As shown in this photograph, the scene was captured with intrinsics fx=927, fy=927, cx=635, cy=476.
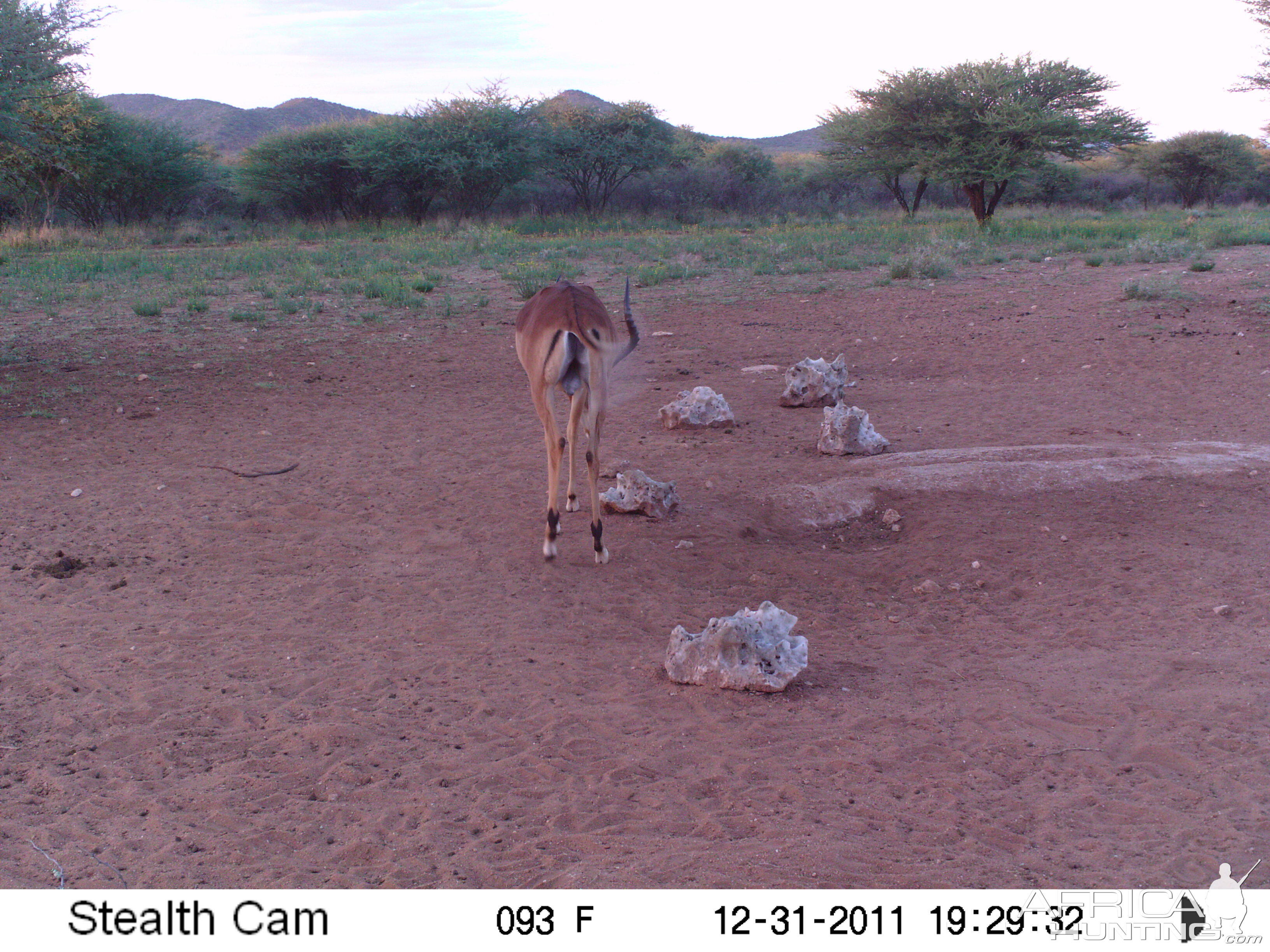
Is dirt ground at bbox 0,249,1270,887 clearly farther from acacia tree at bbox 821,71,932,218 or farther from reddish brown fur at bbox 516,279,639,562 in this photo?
acacia tree at bbox 821,71,932,218

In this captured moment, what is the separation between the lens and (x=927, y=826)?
10.3ft

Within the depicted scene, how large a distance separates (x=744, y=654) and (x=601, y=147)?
37395 millimetres

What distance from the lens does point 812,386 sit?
9.22 m

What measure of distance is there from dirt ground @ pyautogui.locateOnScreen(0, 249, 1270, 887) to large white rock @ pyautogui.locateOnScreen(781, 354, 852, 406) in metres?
0.34

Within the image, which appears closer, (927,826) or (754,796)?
(927,826)

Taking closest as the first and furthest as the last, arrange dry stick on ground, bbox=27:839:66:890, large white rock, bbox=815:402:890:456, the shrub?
1. dry stick on ground, bbox=27:839:66:890
2. large white rock, bbox=815:402:890:456
3. the shrub

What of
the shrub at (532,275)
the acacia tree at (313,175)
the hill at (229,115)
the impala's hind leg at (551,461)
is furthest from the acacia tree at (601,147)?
the hill at (229,115)

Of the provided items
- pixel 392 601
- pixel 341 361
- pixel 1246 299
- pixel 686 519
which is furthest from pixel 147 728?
pixel 1246 299

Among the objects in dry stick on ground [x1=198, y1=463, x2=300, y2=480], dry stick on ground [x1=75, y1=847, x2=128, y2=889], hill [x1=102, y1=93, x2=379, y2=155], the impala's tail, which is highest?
hill [x1=102, y1=93, x2=379, y2=155]

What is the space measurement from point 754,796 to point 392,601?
8.56 ft

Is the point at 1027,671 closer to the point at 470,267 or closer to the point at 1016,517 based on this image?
the point at 1016,517

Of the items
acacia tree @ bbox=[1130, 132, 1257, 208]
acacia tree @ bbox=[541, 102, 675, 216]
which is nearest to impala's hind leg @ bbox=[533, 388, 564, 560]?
acacia tree @ bbox=[541, 102, 675, 216]

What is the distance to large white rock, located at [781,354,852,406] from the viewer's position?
30.2 feet

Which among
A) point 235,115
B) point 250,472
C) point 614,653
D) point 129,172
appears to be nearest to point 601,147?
point 129,172
